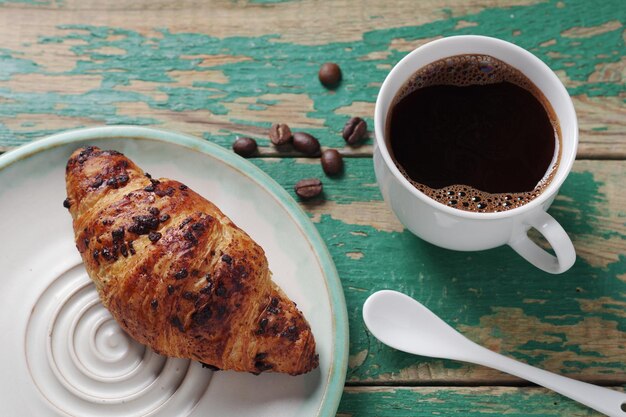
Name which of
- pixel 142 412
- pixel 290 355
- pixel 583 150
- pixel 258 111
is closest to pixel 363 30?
pixel 258 111

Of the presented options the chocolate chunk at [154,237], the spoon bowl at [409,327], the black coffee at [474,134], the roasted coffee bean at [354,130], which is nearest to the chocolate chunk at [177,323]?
the chocolate chunk at [154,237]

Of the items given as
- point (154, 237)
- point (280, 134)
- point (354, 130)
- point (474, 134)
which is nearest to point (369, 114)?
point (354, 130)

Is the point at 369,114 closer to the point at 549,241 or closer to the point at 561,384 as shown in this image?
the point at 549,241

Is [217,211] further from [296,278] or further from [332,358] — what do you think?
[332,358]

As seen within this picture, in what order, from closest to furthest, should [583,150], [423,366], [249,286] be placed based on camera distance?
[249,286] → [423,366] → [583,150]

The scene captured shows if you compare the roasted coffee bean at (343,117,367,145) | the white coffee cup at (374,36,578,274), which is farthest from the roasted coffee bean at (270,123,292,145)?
the white coffee cup at (374,36,578,274)

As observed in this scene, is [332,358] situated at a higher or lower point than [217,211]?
lower

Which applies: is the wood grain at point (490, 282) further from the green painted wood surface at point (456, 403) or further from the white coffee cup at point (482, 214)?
the white coffee cup at point (482, 214)
